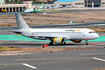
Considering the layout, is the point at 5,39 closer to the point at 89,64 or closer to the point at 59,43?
the point at 59,43

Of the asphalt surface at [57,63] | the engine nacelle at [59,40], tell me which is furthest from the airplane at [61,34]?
the asphalt surface at [57,63]

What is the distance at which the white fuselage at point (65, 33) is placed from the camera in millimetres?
60719

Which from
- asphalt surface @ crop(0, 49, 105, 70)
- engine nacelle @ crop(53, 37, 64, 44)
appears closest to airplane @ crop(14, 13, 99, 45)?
engine nacelle @ crop(53, 37, 64, 44)

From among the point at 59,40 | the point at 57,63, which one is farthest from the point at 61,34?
the point at 57,63

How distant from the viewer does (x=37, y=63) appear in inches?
1474

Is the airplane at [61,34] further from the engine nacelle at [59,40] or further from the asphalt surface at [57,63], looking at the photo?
the asphalt surface at [57,63]

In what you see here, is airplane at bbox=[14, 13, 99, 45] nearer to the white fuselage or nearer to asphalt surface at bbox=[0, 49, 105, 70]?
the white fuselage

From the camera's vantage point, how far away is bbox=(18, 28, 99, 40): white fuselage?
60.7 meters

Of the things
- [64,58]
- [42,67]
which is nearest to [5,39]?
[64,58]

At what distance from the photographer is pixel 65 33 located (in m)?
62.5

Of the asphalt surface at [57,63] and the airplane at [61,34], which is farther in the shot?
the airplane at [61,34]

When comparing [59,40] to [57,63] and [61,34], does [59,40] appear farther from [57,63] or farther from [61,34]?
[57,63]

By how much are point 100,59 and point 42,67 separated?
1013 centimetres

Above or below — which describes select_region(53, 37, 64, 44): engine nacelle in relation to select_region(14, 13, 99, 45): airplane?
below
